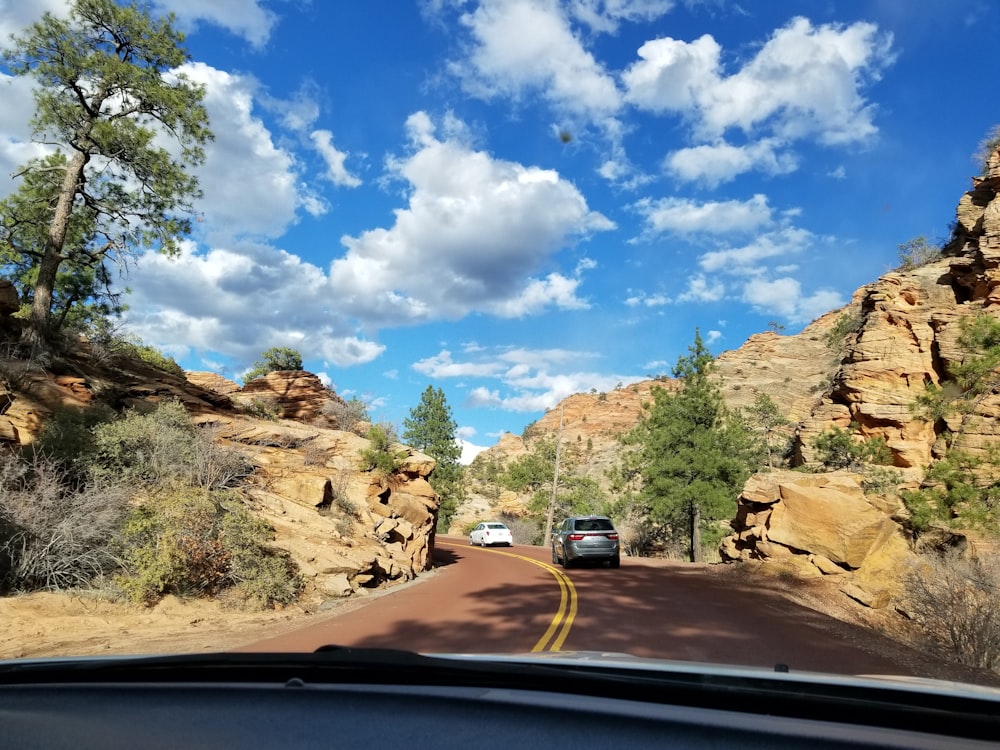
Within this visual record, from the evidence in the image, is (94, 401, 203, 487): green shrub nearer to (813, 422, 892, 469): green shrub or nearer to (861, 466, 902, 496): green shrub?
(861, 466, 902, 496): green shrub

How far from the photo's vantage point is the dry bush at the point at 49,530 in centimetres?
1034

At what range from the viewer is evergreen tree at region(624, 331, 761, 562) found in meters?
29.0

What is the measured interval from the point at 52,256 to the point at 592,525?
18552 millimetres

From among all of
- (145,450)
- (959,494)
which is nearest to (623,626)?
(145,450)

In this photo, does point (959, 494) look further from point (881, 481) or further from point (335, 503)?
point (335, 503)

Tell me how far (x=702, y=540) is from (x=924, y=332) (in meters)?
14.4

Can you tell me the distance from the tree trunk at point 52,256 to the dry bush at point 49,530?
6.82m

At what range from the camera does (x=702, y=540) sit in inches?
1281

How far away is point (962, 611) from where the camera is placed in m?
9.20

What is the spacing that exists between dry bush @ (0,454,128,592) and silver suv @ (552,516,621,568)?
14460mm

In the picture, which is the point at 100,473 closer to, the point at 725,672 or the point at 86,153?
the point at 86,153

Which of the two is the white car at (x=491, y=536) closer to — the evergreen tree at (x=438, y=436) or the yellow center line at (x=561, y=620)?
the evergreen tree at (x=438, y=436)

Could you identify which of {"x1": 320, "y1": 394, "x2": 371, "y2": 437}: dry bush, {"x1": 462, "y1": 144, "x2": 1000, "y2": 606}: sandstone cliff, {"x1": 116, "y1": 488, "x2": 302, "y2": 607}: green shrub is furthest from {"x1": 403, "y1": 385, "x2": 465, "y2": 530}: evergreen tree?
{"x1": 116, "y1": 488, "x2": 302, "y2": 607}: green shrub

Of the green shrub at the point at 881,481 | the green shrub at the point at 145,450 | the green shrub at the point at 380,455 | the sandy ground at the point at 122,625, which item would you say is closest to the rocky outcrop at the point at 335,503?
the green shrub at the point at 380,455
